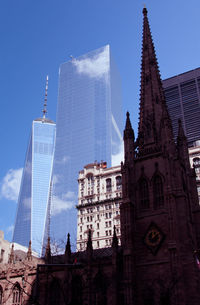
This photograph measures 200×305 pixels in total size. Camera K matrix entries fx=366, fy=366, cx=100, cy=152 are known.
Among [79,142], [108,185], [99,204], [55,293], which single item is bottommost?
[55,293]

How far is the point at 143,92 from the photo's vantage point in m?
56.2

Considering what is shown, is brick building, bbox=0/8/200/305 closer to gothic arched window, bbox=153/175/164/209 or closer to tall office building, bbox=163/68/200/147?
gothic arched window, bbox=153/175/164/209

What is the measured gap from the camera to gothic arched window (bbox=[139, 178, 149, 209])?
Answer: 45.6 metres

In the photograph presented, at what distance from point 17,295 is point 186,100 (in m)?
119

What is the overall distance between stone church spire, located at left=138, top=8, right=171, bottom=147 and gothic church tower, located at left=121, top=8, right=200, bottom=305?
0.15 m

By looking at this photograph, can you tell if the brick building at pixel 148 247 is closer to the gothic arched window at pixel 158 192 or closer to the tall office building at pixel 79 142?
the gothic arched window at pixel 158 192

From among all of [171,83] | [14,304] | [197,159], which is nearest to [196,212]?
[14,304]

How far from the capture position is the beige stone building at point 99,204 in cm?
9656

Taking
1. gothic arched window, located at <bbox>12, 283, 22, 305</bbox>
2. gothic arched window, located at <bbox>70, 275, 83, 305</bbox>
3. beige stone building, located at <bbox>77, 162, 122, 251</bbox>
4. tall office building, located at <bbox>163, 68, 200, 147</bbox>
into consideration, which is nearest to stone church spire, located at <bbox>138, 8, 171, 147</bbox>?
gothic arched window, located at <bbox>70, 275, 83, 305</bbox>

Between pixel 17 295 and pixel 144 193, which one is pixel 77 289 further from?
pixel 144 193

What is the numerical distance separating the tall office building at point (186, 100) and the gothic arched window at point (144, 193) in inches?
3775

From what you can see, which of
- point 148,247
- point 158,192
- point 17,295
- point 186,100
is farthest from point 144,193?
point 186,100

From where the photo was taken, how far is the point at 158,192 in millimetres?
45312

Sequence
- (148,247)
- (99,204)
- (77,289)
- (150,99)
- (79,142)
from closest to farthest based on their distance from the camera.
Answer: (148,247) → (77,289) → (150,99) → (99,204) → (79,142)
